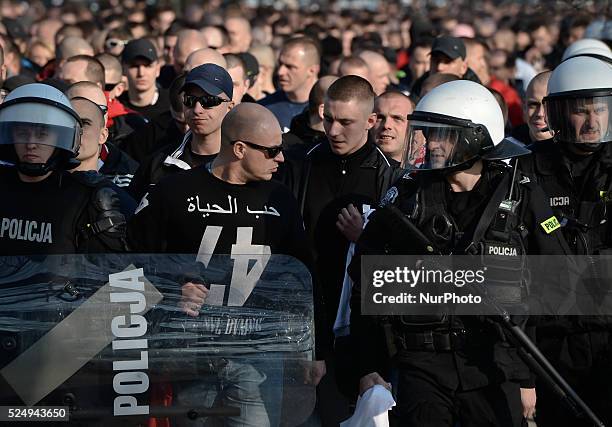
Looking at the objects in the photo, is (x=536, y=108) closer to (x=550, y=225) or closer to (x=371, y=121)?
(x=371, y=121)

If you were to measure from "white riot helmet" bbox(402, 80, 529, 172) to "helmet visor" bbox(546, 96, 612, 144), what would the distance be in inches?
28.3

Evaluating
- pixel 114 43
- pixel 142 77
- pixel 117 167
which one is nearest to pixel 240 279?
pixel 117 167

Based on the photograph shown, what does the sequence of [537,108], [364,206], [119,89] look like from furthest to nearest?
[119,89] → [537,108] → [364,206]

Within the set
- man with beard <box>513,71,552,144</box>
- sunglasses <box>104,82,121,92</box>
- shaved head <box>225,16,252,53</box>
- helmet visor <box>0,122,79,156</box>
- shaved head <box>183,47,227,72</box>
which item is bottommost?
helmet visor <box>0,122,79,156</box>

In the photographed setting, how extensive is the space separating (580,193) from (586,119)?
36 cm

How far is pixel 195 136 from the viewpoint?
7.70 metres

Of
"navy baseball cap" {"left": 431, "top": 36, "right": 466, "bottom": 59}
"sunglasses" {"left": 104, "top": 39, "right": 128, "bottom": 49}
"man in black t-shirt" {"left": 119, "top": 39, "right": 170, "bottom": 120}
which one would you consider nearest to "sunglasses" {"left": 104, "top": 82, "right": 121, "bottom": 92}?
"man in black t-shirt" {"left": 119, "top": 39, "right": 170, "bottom": 120}

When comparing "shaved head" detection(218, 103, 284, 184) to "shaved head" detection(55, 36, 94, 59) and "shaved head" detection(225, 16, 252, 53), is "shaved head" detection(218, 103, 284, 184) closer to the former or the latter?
"shaved head" detection(55, 36, 94, 59)

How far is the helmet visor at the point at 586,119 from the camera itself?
6617 mm

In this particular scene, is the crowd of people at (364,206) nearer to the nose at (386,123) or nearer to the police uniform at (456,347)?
the police uniform at (456,347)

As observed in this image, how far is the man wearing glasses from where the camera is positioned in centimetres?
761

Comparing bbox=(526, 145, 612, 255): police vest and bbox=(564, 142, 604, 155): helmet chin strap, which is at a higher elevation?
bbox=(564, 142, 604, 155): helmet chin strap

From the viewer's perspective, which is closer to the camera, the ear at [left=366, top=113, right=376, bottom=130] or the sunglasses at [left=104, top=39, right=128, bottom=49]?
the ear at [left=366, top=113, right=376, bottom=130]

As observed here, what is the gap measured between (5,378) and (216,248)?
50.8 inches
